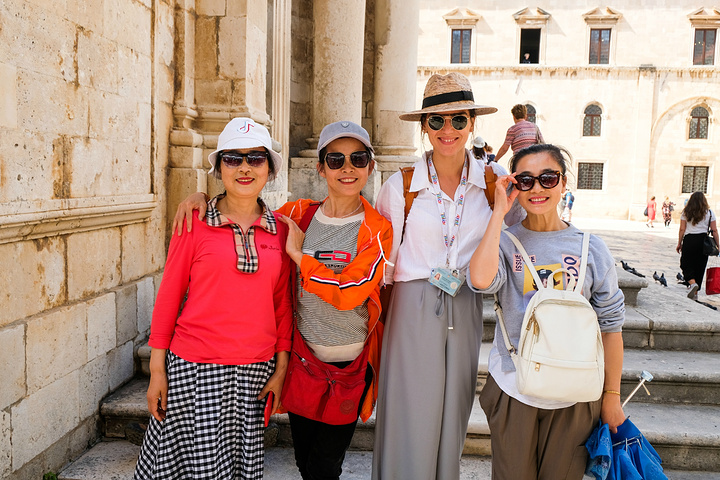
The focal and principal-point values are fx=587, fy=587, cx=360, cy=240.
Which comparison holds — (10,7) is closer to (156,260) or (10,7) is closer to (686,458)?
(156,260)

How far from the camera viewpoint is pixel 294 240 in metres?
2.43

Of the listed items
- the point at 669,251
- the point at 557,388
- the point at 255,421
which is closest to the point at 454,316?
the point at 557,388

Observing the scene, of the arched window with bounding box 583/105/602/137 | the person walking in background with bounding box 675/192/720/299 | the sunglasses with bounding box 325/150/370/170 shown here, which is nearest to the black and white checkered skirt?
the sunglasses with bounding box 325/150/370/170

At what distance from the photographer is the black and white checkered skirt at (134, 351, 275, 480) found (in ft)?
7.63

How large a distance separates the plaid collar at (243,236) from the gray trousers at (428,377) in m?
0.64

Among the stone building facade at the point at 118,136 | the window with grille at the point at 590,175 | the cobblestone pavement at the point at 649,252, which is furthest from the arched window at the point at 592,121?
the stone building facade at the point at 118,136

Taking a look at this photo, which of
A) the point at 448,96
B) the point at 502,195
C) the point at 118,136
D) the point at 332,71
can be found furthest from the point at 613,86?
the point at 502,195

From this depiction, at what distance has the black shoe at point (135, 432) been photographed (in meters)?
3.52

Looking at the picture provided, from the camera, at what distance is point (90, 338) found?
11.2 ft

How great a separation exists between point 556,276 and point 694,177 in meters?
32.4

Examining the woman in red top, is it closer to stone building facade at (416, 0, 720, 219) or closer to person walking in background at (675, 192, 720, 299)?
person walking in background at (675, 192, 720, 299)

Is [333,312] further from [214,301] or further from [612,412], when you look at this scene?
[612,412]

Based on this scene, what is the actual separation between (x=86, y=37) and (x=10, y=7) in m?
0.63

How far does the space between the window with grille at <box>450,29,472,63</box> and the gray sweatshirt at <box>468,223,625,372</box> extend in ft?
100
